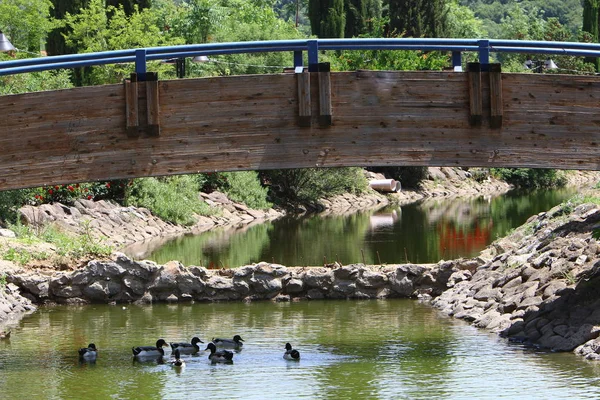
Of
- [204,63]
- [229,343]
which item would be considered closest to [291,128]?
[229,343]

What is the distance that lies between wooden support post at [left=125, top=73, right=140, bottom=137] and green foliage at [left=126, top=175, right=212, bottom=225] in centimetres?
2877

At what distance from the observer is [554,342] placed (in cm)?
2211

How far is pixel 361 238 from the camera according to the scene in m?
44.3

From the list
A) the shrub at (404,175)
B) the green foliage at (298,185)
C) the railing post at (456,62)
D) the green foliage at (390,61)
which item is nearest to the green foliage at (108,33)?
the green foliage at (298,185)

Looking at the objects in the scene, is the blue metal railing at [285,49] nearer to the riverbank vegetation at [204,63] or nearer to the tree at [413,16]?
the riverbank vegetation at [204,63]

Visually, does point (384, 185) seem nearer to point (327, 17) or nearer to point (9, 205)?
point (327, 17)

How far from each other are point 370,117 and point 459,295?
842 cm

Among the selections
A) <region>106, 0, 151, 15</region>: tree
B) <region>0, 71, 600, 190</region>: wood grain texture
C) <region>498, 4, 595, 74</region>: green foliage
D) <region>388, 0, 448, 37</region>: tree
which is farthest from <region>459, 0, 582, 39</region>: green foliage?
<region>0, 71, 600, 190</region>: wood grain texture

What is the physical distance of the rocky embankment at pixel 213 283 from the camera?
1128 inches

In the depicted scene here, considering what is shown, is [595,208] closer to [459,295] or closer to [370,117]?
[459,295]

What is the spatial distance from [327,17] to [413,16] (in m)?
6.18

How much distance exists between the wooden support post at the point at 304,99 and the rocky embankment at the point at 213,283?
9364 mm

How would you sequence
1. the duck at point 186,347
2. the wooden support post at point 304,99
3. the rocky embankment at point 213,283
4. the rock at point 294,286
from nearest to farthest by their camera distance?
the wooden support post at point 304,99 < the duck at point 186,347 < the rocky embankment at point 213,283 < the rock at point 294,286

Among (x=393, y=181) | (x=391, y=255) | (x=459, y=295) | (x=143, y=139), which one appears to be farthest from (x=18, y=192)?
(x=393, y=181)
